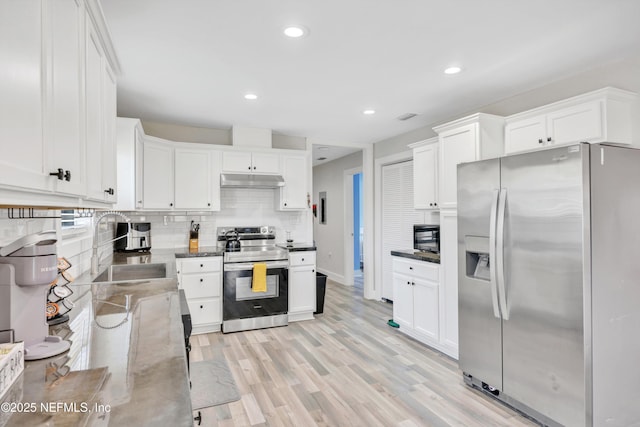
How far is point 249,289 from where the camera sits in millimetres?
3977

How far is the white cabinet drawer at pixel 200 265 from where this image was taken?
148 inches

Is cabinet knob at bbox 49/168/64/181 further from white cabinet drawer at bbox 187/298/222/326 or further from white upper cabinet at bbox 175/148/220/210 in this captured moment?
white upper cabinet at bbox 175/148/220/210

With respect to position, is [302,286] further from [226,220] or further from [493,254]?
[493,254]

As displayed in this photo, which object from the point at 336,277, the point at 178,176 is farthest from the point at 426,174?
the point at 336,277

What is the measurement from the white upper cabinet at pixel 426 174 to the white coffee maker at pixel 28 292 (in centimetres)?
333

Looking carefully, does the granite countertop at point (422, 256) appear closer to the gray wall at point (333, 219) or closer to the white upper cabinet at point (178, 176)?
the white upper cabinet at point (178, 176)

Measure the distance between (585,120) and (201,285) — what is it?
152 inches

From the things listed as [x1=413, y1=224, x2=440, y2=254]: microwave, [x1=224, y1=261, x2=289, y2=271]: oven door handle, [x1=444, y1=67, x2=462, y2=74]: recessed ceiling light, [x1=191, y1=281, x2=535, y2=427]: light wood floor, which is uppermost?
[x1=444, y1=67, x2=462, y2=74]: recessed ceiling light

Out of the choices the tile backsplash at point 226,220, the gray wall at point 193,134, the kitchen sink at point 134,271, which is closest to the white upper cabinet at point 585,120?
the tile backsplash at point 226,220

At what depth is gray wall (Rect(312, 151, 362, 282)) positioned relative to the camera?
6.68 metres

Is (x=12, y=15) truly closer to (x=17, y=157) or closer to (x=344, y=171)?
(x=17, y=157)

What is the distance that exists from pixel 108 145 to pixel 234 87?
161cm

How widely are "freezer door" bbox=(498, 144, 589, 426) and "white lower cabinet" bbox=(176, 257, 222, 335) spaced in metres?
2.92

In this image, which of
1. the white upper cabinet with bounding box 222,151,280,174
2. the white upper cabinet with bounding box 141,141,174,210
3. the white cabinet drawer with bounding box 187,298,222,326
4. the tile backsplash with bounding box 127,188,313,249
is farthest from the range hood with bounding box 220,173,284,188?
the white cabinet drawer with bounding box 187,298,222,326
